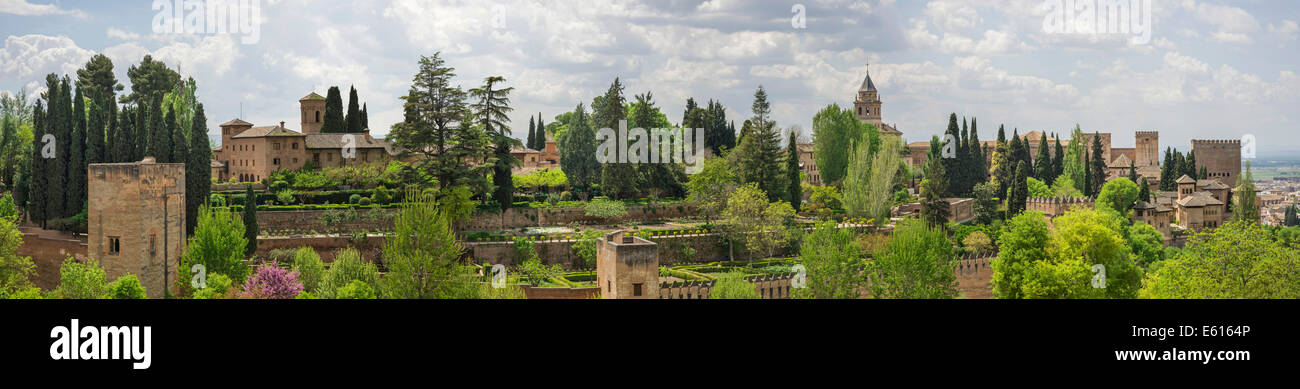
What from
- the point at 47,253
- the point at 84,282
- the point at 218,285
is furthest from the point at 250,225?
the point at 84,282

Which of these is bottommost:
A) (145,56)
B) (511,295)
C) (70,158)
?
(511,295)

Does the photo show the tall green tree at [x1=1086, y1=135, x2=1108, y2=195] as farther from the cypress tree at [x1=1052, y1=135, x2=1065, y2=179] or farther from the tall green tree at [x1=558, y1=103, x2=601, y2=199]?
the tall green tree at [x1=558, y1=103, x2=601, y2=199]

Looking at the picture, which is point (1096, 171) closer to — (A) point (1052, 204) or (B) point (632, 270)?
(A) point (1052, 204)

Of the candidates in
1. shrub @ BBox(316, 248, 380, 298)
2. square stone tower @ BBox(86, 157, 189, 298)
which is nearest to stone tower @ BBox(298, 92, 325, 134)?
shrub @ BBox(316, 248, 380, 298)

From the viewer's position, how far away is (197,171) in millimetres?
40906

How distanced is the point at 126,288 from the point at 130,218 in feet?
9.79

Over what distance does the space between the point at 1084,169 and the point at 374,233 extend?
50426mm

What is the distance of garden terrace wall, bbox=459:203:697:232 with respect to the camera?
152 feet

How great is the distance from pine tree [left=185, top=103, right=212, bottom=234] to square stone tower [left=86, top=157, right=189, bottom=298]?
9.20 m

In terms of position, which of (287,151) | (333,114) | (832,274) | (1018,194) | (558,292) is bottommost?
(558,292)

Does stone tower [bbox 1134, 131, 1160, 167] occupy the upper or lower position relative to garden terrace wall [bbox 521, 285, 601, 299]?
upper
